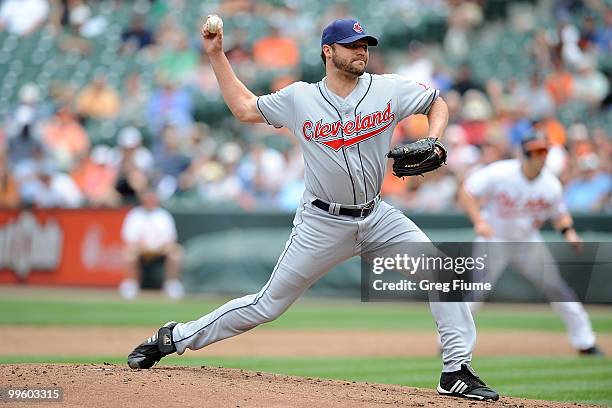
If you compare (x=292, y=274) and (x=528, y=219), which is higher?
(x=528, y=219)

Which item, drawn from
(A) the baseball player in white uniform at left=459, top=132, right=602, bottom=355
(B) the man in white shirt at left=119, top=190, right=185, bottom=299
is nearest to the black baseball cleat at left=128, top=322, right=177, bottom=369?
(A) the baseball player in white uniform at left=459, top=132, right=602, bottom=355

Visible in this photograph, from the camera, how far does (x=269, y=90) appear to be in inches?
708

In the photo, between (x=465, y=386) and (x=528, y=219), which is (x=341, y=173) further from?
(x=528, y=219)

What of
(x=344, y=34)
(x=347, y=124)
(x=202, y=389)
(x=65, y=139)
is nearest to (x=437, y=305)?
(x=347, y=124)

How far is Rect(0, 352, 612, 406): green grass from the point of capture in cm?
723

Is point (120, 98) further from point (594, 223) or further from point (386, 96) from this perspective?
point (386, 96)

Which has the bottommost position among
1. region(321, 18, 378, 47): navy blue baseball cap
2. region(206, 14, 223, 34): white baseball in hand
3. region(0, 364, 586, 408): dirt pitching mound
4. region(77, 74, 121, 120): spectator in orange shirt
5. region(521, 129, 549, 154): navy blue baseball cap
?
region(0, 364, 586, 408): dirt pitching mound

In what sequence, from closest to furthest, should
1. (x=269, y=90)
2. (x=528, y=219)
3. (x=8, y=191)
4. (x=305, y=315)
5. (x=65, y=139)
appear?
(x=528, y=219), (x=305, y=315), (x=8, y=191), (x=269, y=90), (x=65, y=139)

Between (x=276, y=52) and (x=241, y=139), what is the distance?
182cm

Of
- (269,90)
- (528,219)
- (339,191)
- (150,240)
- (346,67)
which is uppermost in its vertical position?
(269,90)

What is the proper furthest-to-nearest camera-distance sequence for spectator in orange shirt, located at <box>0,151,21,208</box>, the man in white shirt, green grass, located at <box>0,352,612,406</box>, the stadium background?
spectator in orange shirt, located at <box>0,151,21,208</box> → the man in white shirt → the stadium background → green grass, located at <box>0,352,612,406</box>

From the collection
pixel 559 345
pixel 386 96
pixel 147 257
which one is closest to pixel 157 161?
pixel 147 257

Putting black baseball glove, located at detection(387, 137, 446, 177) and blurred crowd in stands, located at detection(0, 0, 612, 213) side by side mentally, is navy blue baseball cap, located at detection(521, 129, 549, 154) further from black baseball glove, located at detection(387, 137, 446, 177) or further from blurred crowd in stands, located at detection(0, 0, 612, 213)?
blurred crowd in stands, located at detection(0, 0, 612, 213)

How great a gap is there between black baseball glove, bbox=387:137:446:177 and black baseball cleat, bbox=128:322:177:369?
5.82ft
